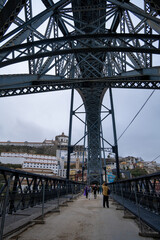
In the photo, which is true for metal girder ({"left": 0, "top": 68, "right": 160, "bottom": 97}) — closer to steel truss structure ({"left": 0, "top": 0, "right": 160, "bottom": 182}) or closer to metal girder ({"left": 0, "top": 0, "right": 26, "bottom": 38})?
steel truss structure ({"left": 0, "top": 0, "right": 160, "bottom": 182})

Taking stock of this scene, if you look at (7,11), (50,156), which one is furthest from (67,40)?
(50,156)

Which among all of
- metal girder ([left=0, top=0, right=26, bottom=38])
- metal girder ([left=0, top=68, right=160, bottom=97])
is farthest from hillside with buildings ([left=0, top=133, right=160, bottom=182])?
metal girder ([left=0, top=0, right=26, bottom=38])

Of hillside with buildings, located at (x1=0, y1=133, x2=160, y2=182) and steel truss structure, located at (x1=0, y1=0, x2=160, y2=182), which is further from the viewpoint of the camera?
hillside with buildings, located at (x1=0, y1=133, x2=160, y2=182)

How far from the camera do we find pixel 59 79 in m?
10.2

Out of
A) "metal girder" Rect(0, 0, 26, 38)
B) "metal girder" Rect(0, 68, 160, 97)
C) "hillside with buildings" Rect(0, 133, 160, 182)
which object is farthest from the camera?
"hillside with buildings" Rect(0, 133, 160, 182)

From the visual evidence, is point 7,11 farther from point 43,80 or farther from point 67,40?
point 43,80

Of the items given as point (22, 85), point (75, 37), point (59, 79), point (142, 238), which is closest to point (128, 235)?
point (142, 238)

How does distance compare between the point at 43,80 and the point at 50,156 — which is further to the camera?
the point at 50,156

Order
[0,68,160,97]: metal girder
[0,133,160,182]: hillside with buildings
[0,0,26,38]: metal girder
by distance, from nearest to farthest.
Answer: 1. [0,0,26,38]: metal girder
2. [0,68,160,97]: metal girder
3. [0,133,160,182]: hillside with buildings

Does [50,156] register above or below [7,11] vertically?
above

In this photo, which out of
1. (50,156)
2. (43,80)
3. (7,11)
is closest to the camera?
(7,11)

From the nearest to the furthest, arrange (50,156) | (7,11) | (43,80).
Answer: (7,11), (43,80), (50,156)

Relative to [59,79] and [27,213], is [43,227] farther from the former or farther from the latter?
[59,79]

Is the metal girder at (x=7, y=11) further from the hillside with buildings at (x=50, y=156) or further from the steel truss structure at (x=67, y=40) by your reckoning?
the hillside with buildings at (x=50, y=156)
